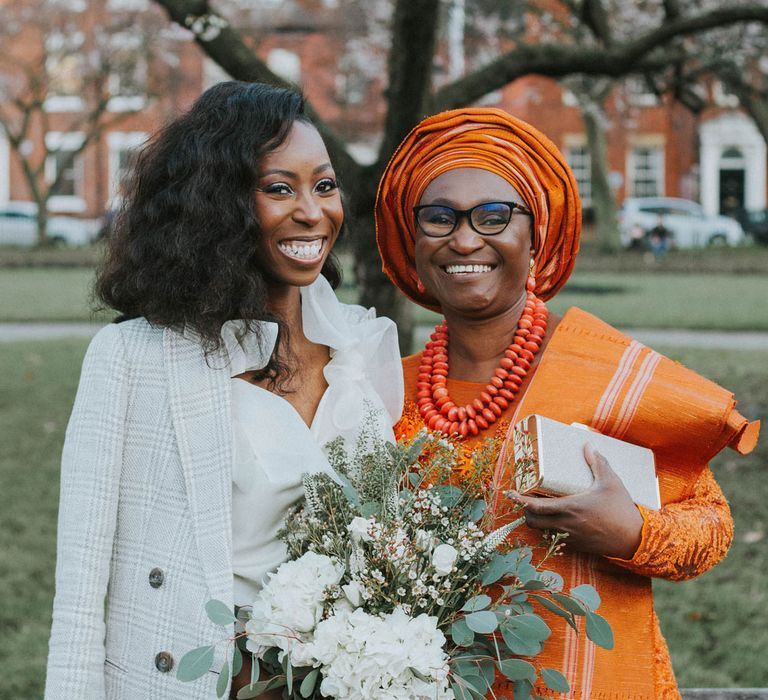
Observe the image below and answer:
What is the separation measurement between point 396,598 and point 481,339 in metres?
0.90

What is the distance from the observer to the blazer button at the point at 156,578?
93.0 inches

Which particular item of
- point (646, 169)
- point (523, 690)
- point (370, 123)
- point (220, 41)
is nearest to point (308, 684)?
point (523, 690)

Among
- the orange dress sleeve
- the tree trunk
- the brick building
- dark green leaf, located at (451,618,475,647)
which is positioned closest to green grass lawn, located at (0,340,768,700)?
the orange dress sleeve

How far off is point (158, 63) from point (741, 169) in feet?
62.0

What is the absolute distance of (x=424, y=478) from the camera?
225cm

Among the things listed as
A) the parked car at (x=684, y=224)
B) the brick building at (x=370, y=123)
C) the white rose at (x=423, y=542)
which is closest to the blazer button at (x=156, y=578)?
the white rose at (x=423, y=542)

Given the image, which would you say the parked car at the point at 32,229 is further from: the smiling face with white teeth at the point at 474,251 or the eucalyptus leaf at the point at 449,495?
the eucalyptus leaf at the point at 449,495

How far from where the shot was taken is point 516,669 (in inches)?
84.3

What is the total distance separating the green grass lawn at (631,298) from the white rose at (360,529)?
41.9ft

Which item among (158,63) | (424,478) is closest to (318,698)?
(424,478)

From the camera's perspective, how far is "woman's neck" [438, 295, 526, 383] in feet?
9.06

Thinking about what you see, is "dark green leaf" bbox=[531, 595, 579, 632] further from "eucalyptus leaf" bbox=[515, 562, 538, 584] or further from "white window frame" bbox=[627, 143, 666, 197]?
"white window frame" bbox=[627, 143, 666, 197]

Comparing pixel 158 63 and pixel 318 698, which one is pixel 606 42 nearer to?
pixel 318 698

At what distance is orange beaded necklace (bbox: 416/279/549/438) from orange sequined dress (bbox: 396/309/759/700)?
10 centimetres
